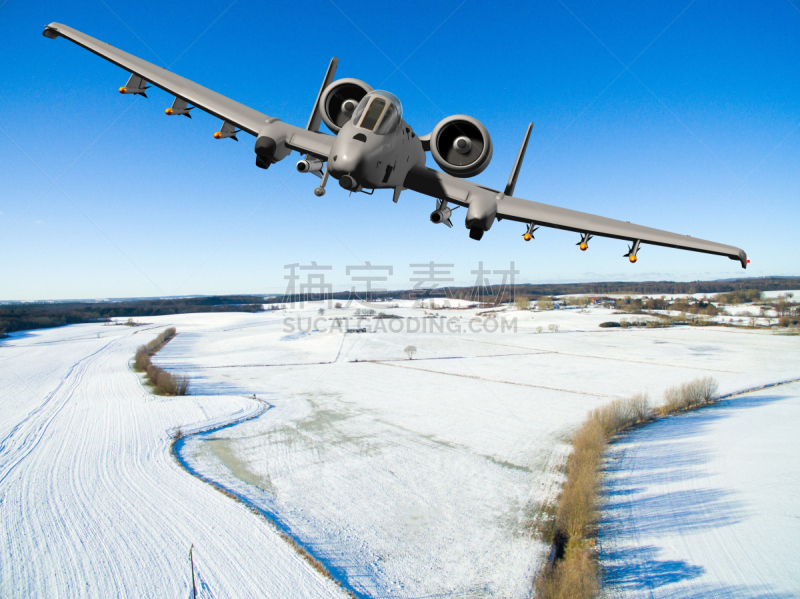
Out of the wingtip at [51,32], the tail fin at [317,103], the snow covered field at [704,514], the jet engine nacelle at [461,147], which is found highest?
the wingtip at [51,32]

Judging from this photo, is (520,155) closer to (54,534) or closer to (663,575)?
(663,575)

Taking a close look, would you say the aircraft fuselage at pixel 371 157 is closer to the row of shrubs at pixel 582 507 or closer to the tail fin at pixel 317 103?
the tail fin at pixel 317 103

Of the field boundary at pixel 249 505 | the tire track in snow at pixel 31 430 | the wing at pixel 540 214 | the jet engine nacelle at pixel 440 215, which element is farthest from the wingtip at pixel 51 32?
the tire track in snow at pixel 31 430

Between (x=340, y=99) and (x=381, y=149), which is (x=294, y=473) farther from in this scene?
(x=381, y=149)

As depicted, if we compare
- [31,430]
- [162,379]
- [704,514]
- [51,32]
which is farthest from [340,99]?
[162,379]

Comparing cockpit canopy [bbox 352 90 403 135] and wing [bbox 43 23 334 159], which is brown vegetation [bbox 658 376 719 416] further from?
wing [bbox 43 23 334 159]

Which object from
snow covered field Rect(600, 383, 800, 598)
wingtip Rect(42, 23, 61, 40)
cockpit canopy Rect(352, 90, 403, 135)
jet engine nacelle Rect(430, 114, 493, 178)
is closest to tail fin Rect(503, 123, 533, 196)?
jet engine nacelle Rect(430, 114, 493, 178)

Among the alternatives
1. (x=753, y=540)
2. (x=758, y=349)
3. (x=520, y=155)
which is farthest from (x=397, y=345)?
(x=758, y=349)

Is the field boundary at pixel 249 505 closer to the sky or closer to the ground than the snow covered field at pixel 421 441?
closer to the sky
